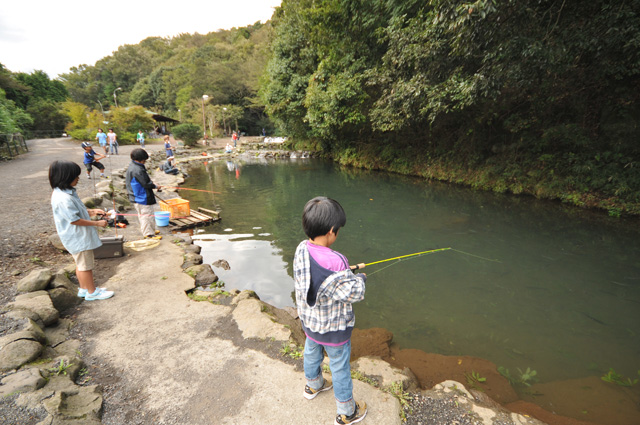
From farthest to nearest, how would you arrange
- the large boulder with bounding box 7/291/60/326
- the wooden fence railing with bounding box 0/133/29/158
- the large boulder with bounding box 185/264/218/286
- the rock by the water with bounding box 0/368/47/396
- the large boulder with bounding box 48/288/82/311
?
the wooden fence railing with bounding box 0/133/29/158
the large boulder with bounding box 185/264/218/286
the large boulder with bounding box 48/288/82/311
the large boulder with bounding box 7/291/60/326
the rock by the water with bounding box 0/368/47/396

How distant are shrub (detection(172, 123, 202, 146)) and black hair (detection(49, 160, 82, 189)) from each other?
2746cm

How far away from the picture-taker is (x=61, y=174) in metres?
3.09

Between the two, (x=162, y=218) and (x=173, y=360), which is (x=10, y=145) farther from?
(x=173, y=360)

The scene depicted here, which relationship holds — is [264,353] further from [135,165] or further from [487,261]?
[487,261]

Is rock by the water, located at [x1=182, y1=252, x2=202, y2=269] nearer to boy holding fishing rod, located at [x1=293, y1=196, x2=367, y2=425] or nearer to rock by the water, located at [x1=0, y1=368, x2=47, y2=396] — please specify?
rock by the water, located at [x1=0, y1=368, x2=47, y2=396]

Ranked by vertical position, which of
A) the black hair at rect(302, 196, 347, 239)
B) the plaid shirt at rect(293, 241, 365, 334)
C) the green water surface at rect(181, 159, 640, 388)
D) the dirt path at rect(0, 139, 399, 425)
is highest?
the black hair at rect(302, 196, 347, 239)

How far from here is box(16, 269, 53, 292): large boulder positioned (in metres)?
3.41

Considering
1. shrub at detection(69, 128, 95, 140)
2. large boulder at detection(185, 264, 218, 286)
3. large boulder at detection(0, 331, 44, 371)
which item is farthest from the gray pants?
shrub at detection(69, 128, 95, 140)

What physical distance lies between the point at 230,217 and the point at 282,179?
6536 mm

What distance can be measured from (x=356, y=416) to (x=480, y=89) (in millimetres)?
6926

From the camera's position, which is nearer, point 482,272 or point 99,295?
point 99,295

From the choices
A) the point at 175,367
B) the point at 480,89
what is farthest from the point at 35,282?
the point at 480,89

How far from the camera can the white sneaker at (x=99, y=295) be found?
3.63 meters

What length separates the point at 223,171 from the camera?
17.2m
